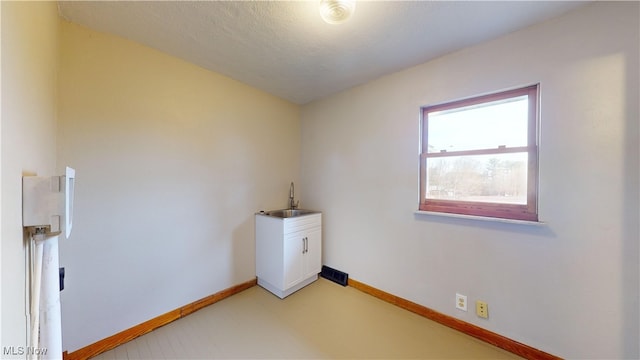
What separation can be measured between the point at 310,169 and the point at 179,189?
62.9 inches

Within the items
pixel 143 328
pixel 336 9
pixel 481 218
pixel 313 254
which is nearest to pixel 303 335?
pixel 313 254

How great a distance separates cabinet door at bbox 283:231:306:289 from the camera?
2461mm

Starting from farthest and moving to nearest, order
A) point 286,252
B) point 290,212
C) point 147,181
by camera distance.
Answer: point 290,212 < point 286,252 < point 147,181

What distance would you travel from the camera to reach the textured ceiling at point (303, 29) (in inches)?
58.6

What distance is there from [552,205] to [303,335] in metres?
2.09

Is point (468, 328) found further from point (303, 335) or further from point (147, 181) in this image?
point (147, 181)

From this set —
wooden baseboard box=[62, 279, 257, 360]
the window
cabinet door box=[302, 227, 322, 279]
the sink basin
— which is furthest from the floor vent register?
the window

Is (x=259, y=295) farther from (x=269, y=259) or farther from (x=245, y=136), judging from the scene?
(x=245, y=136)

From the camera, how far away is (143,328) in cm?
190

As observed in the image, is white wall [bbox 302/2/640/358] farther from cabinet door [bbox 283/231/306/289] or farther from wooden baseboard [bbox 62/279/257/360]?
wooden baseboard [bbox 62/279/257/360]

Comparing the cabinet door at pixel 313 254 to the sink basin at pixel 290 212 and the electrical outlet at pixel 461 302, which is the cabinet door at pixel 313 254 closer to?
the sink basin at pixel 290 212

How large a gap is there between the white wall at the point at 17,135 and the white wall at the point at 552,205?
7.78 ft

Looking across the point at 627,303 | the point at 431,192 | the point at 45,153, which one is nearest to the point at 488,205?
the point at 431,192

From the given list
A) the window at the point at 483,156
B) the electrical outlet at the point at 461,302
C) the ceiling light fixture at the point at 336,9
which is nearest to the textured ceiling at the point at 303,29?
the ceiling light fixture at the point at 336,9
